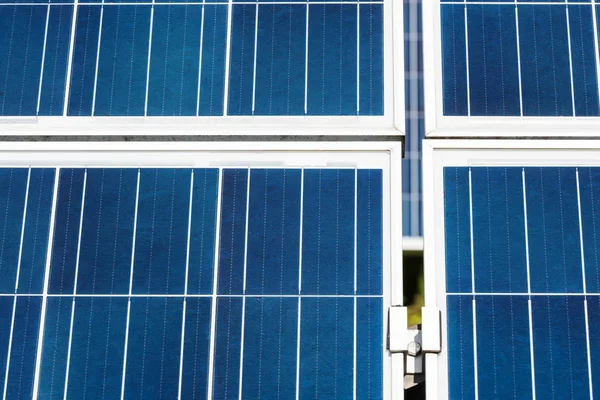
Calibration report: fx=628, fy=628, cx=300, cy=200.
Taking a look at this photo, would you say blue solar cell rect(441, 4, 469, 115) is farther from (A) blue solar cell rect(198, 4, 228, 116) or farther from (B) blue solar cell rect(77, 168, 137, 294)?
(B) blue solar cell rect(77, 168, 137, 294)

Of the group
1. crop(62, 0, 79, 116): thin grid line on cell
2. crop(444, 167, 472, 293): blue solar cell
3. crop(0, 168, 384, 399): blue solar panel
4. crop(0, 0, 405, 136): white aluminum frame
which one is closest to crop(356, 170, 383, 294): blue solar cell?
crop(0, 168, 384, 399): blue solar panel

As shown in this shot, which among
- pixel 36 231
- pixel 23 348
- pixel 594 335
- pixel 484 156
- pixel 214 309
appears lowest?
pixel 23 348

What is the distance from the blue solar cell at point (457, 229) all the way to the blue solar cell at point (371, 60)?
4.68 ft

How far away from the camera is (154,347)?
815cm

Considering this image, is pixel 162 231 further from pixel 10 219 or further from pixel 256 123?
pixel 10 219

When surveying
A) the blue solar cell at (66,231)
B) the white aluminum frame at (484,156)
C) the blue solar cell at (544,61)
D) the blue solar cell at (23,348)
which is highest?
the blue solar cell at (544,61)

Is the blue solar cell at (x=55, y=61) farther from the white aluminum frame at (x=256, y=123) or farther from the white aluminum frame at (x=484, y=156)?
the white aluminum frame at (x=484, y=156)

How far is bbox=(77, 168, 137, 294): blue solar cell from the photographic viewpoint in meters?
8.41

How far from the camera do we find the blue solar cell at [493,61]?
29.3 feet

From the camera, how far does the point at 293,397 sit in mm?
7938

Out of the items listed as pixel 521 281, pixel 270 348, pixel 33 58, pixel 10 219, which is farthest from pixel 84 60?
pixel 521 281

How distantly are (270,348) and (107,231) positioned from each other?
2736 mm

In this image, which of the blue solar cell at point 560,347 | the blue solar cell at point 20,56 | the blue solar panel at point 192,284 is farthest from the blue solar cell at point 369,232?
the blue solar cell at point 20,56

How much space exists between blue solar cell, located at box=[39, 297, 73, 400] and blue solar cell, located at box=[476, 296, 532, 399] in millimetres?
5269
